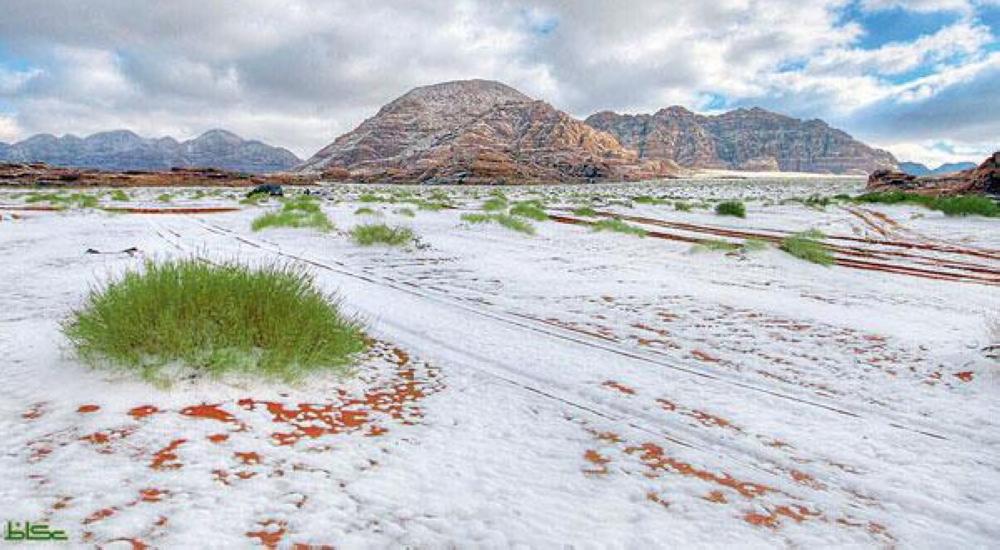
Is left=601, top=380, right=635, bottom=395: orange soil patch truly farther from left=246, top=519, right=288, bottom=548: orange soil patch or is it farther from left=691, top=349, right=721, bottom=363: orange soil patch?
left=246, top=519, right=288, bottom=548: orange soil patch

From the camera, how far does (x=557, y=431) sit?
3479 mm

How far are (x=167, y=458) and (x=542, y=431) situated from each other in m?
1.99

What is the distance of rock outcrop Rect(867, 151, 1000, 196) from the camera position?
99.3 feet

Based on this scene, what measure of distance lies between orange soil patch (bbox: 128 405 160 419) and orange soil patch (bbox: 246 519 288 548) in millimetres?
1315

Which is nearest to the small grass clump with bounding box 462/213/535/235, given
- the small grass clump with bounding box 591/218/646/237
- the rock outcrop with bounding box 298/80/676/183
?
the small grass clump with bounding box 591/218/646/237

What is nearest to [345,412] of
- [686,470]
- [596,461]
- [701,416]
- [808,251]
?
[596,461]

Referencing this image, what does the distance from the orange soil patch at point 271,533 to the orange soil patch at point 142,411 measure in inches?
51.8

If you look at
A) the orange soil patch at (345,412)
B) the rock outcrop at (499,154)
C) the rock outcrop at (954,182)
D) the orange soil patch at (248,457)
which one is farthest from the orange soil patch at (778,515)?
the rock outcrop at (499,154)

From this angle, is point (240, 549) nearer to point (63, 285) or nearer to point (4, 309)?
point (4, 309)

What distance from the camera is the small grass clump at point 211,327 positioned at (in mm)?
3568

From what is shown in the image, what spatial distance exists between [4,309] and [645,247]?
10968 mm

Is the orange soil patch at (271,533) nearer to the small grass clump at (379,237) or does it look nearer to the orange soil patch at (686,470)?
the orange soil patch at (686,470)

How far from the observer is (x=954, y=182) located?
36656 mm

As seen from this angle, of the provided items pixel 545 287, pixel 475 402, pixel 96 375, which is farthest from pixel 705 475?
pixel 545 287
